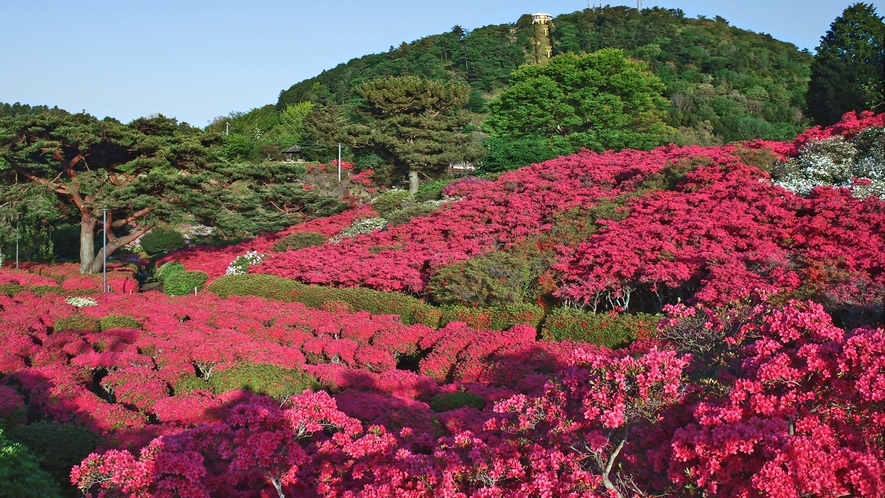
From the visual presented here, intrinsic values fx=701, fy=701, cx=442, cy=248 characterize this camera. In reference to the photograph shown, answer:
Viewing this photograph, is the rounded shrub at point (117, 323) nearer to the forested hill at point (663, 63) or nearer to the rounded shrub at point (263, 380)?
the rounded shrub at point (263, 380)

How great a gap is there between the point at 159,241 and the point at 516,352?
24372mm

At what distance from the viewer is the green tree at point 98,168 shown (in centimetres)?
1798

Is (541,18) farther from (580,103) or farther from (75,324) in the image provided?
(75,324)

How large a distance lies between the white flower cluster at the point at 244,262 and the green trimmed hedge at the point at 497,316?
7.83m

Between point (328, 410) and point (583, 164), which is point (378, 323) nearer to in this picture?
point (328, 410)

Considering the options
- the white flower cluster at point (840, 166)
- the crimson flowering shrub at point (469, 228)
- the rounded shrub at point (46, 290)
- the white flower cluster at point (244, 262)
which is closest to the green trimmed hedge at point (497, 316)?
the crimson flowering shrub at point (469, 228)

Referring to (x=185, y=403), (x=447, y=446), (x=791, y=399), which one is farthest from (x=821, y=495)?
(x=185, y=403)

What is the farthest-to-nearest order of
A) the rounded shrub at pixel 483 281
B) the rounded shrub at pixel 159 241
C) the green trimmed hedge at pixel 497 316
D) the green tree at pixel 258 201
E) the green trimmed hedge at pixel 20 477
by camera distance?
the rounded shrub at pixel 159 241, the green tree at pixel 258 201, the rounded shrub at pixel 483 281, the green trimmed hedge at pixel 497 316, the green trimmed hedge at pixel 20 477

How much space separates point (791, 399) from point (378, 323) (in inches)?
310

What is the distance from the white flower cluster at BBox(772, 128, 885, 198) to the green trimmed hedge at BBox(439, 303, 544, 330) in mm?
5641

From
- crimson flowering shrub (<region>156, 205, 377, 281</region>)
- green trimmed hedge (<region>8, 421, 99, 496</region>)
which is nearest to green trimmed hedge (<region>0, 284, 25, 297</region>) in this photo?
crimson flowering shrub (<region>156, 205, 377, 281</region>)

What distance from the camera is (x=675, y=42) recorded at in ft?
234

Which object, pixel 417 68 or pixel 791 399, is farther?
pixel 417 68

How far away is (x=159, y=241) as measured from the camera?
2948 cm
